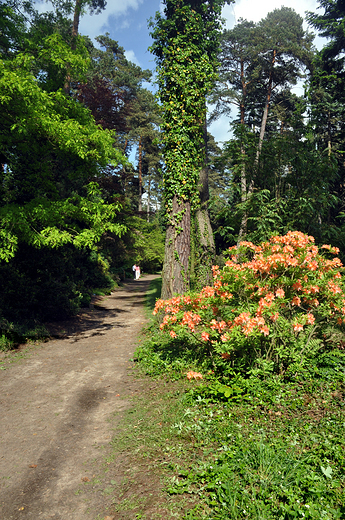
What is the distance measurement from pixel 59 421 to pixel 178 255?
17.0 ft

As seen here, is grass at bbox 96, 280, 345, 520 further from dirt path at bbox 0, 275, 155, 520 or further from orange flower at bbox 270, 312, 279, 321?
orange flower at bbox 270, 312, 279, 321

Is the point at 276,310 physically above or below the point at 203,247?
below

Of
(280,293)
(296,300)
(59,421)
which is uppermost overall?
(280,293)

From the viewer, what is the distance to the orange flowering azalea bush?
485 cm

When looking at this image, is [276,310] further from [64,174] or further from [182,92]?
[64,174]

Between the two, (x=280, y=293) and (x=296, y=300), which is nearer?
(x=280, y=293)

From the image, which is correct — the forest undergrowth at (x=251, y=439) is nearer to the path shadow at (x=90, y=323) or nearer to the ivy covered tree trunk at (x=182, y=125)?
the ivy covered tree trunk at (x=182, y=125)

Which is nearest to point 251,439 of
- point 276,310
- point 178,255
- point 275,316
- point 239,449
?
point 239,449

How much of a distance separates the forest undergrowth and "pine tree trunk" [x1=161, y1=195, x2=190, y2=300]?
322 centimetres

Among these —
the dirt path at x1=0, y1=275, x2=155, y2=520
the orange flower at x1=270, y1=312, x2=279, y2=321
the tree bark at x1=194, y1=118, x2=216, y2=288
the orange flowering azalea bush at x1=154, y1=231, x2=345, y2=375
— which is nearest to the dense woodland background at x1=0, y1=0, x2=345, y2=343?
the tree bark at x1=194, y1=118, x2=216, y2=288

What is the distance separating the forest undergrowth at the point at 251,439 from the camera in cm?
273

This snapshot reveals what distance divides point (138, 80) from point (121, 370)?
3433cm

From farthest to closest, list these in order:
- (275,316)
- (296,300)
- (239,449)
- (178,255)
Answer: (178,255)
(296,300)
(275,316)
(239,449)

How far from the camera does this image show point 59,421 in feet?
15.7
